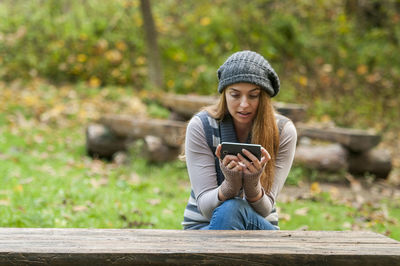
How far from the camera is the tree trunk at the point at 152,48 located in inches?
428

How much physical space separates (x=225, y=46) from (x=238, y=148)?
33.5 feet

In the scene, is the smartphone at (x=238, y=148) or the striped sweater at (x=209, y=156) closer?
the smartphone at (x=238, y=148)

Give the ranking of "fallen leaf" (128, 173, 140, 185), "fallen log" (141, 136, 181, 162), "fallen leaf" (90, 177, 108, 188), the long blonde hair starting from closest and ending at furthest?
the long blonde hair, "fallen leaf" (90, 177, 108, 188), "fallen leaf" (128, 173, 140, 185), "fallen log" (141, 136, 181, 162)

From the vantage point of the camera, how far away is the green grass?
4.67 m

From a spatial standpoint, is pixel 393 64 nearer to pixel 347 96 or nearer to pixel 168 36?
pixel 347 96

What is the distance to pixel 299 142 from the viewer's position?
7703 mm

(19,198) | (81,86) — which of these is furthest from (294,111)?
(81,86)

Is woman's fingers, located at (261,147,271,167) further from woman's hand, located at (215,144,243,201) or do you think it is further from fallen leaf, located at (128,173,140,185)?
fallen leaf, located at (128,173,140,185)

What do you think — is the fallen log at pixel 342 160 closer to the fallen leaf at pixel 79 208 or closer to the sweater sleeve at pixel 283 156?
the fallen leaf at pixel 79 208

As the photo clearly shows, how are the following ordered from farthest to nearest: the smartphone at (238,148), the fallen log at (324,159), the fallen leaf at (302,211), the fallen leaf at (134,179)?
1. the fallen log at (324,159)
2. the fallen leaf at (134,179)
3. the fallen leaf at (302,211)
4. the smartphone at (238,148)

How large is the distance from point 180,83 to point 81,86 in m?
2.35

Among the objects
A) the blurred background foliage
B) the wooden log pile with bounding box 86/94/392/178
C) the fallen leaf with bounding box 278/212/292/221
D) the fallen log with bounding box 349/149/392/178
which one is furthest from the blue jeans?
the blurred background foliage

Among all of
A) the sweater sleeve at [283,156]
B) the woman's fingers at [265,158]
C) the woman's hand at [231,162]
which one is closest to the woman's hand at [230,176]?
the woman's hand at [231,162]

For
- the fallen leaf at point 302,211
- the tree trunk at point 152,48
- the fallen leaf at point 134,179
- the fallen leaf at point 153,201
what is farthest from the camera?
the tree trunk at point 152,48
